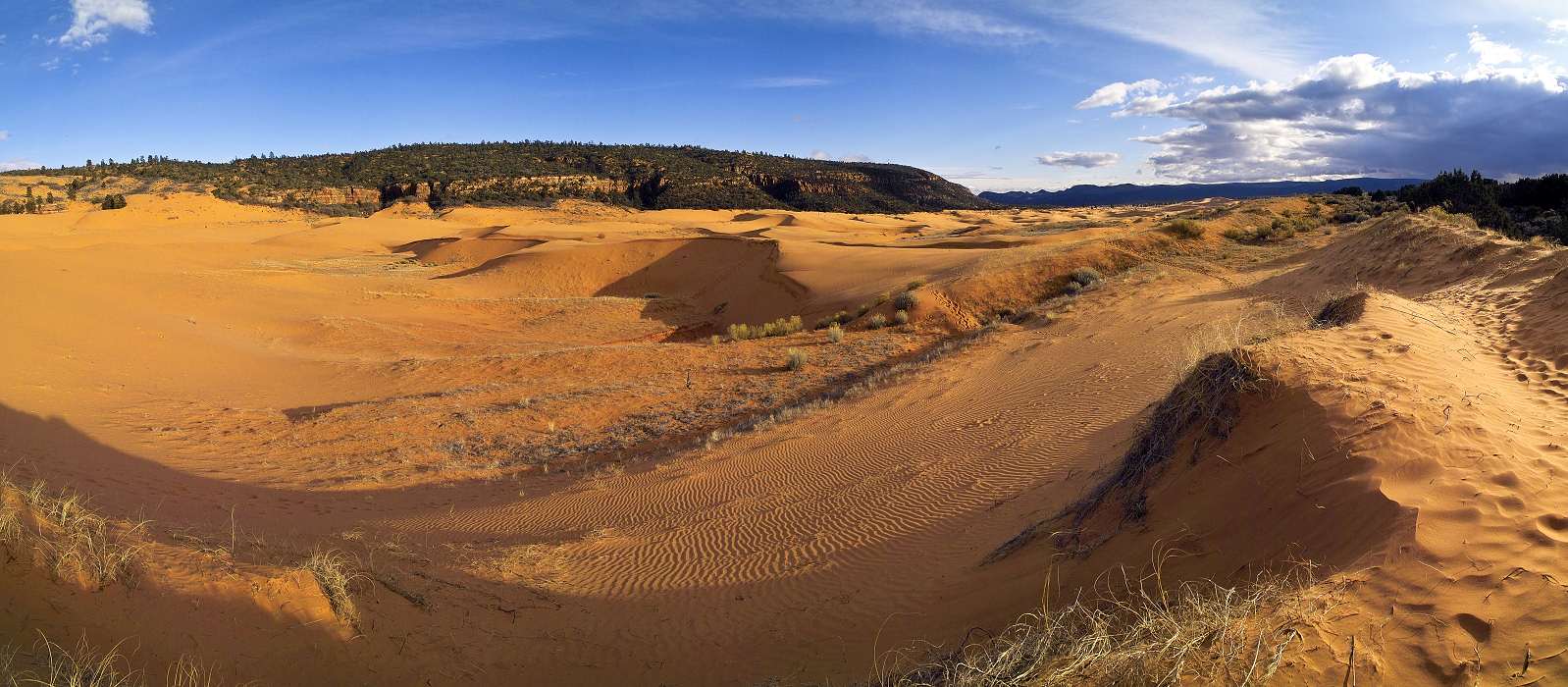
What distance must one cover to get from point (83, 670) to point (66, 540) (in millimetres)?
1641

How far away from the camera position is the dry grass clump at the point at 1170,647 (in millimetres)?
2773

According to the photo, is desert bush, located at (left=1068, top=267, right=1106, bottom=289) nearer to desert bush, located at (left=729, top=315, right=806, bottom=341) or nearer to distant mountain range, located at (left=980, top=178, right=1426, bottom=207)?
desert bush, located at (left=729, top=315, right=806, bottom=341)

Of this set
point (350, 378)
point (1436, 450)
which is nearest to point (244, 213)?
point (350, 378)

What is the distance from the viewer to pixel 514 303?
2697 centimetres

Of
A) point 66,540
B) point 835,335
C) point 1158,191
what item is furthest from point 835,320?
point 1158,191

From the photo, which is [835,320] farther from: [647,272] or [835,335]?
[647,272]

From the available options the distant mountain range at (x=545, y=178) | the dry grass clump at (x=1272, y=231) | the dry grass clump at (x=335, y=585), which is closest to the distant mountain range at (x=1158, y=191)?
the distant mountain range at (x=545, y=178)

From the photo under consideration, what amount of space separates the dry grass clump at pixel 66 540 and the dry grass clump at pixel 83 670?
0.64 m

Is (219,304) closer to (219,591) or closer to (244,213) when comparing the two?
(219,591)

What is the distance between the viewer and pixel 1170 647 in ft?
9.39

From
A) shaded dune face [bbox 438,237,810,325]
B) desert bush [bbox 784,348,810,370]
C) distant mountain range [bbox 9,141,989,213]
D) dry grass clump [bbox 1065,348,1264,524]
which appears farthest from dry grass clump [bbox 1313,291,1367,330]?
distant mountain range [bbox 9,141,989,213]

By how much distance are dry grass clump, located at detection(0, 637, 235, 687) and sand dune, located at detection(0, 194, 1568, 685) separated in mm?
191

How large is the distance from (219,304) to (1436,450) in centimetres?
2784

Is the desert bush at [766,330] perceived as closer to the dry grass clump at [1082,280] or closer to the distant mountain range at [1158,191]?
the dry grass clump at [1082,280]
